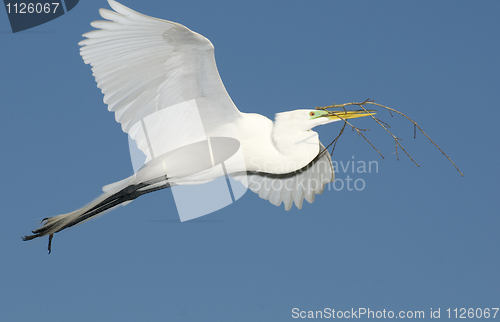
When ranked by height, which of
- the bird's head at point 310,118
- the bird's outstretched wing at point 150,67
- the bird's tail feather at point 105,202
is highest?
the bird's outstretched wing at point 150,67

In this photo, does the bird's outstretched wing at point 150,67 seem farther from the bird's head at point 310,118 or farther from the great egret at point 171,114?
the bird's head at point 310,118

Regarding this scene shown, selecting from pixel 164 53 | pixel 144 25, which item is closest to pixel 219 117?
pixel 164 53

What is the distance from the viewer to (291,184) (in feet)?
11.1

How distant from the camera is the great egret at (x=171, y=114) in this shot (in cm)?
259

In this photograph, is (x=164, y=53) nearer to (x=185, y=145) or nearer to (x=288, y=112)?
(x=185, y=145)

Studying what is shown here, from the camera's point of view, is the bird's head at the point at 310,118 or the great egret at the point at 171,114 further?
the bird's head at the point at 310,118

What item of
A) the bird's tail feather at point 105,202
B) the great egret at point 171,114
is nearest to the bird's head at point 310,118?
the great egret at point 171,114

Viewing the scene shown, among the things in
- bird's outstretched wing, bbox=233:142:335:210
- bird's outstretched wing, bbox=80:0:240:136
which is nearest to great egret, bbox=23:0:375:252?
bird's outstretched wing, bbox=80:0:240:136

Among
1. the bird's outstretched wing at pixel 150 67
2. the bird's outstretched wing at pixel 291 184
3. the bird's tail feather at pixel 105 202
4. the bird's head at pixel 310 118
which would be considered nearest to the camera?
the bird's outstretched wing at pixel 150 67

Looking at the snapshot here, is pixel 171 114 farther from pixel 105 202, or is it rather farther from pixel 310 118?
pixel 310 118

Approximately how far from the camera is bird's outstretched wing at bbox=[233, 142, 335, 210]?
3312 millimetres

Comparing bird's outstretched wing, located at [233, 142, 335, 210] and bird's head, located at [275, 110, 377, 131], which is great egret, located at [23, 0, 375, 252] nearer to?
bird's head, located at [275, 110, 377, 131]

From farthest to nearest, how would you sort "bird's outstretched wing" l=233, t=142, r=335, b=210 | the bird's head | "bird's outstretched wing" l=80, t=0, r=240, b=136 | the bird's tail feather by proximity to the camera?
"bird's outstretched wing" l=233, t=142, r=335, b=210 < the bird's tail feather < the bird's head < "bird's outstretched wing" l=80, t=0, r=240, b=136

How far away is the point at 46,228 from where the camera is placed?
9.96 ft
